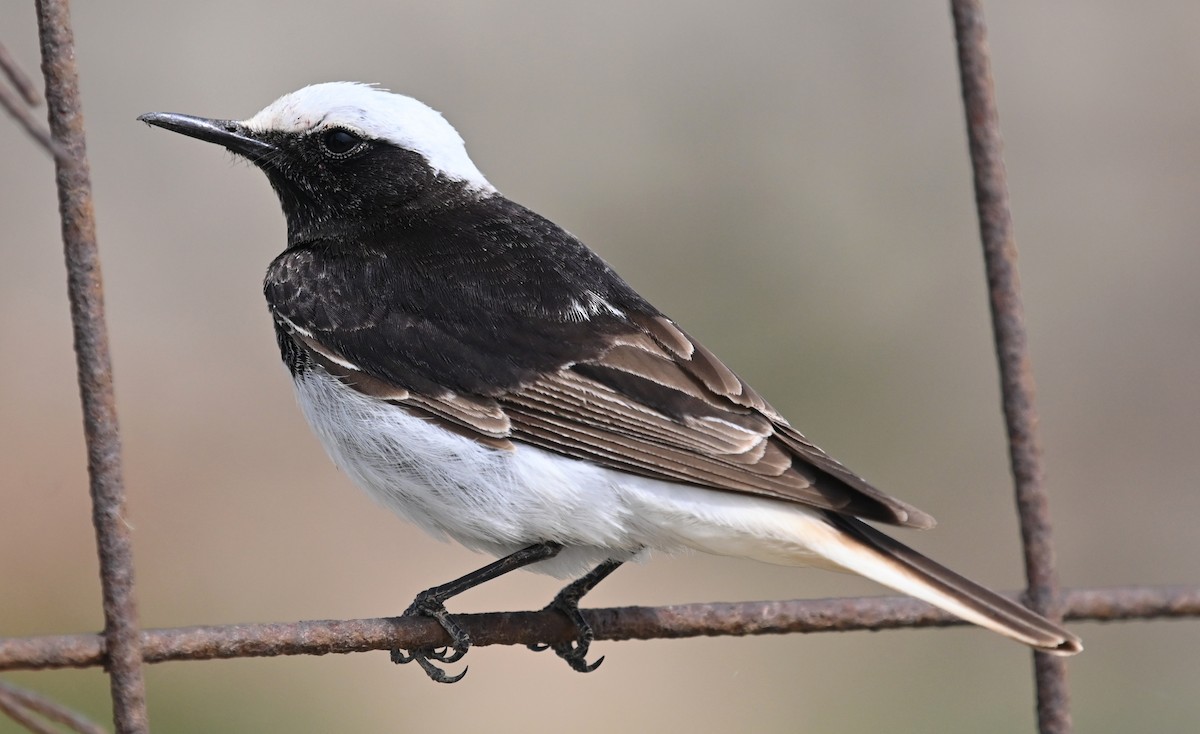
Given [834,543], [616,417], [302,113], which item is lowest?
[834,543]

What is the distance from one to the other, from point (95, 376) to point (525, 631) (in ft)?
3.67

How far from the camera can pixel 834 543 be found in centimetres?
293

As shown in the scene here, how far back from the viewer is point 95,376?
198 cm

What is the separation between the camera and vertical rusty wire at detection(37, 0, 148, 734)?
6.50ft

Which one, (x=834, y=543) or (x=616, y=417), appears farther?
(x=616, y=417)

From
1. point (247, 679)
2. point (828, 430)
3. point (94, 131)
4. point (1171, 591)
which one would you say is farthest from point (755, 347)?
point (1171, 591)

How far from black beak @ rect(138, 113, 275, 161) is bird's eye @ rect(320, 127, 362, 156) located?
0.15 metres

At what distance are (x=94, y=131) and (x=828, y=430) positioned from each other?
3.89m

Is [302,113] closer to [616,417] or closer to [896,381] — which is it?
[616,417]

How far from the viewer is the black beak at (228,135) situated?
377 cm

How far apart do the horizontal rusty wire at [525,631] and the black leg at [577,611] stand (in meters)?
0.31

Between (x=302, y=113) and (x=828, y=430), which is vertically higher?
(x=302, y=113)

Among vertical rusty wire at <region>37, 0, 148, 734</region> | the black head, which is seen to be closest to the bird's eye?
the black head

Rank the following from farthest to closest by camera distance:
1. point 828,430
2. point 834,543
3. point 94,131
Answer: point 828,430 → point 94,131 → point 834,543
